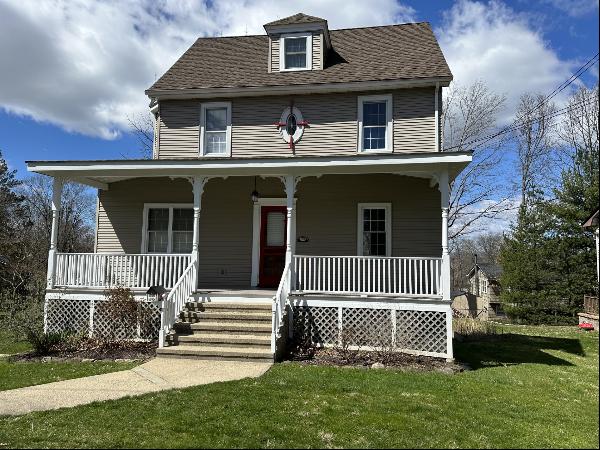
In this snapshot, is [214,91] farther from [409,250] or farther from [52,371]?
[52,371]

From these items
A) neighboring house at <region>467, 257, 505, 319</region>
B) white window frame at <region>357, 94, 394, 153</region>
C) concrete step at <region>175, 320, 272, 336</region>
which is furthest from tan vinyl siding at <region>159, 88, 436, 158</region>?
neighboring house at <region>467, 257, 505, 319</region>

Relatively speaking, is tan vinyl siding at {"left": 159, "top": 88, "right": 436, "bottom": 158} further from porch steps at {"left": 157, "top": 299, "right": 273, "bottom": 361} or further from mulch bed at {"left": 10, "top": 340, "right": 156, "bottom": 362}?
mulch bed at {"left": 10, "top": 340, "right": 156, "bottom": 362}

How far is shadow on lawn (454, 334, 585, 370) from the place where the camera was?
9203mm

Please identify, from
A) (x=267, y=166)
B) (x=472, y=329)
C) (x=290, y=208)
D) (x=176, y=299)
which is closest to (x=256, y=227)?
(x=290, y=208)

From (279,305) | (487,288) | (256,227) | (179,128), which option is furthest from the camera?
(487,288)

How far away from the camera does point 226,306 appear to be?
373 inches

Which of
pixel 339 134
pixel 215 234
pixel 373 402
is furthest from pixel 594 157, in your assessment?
pixel 215 234

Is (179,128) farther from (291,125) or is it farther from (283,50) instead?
(283,50)

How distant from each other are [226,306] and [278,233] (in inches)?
125

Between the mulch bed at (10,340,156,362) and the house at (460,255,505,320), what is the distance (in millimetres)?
16246

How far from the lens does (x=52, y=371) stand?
7586 millimetres

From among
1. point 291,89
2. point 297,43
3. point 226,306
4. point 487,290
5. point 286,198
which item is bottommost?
point 487,290

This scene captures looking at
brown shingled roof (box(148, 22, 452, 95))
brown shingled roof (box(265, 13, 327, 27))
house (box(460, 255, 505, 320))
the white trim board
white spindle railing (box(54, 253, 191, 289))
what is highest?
brown shingled roof (box(265, 13, 327, 27))

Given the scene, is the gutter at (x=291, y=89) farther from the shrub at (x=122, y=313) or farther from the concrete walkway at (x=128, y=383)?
the concrete walkway at (x=128, y=383)
